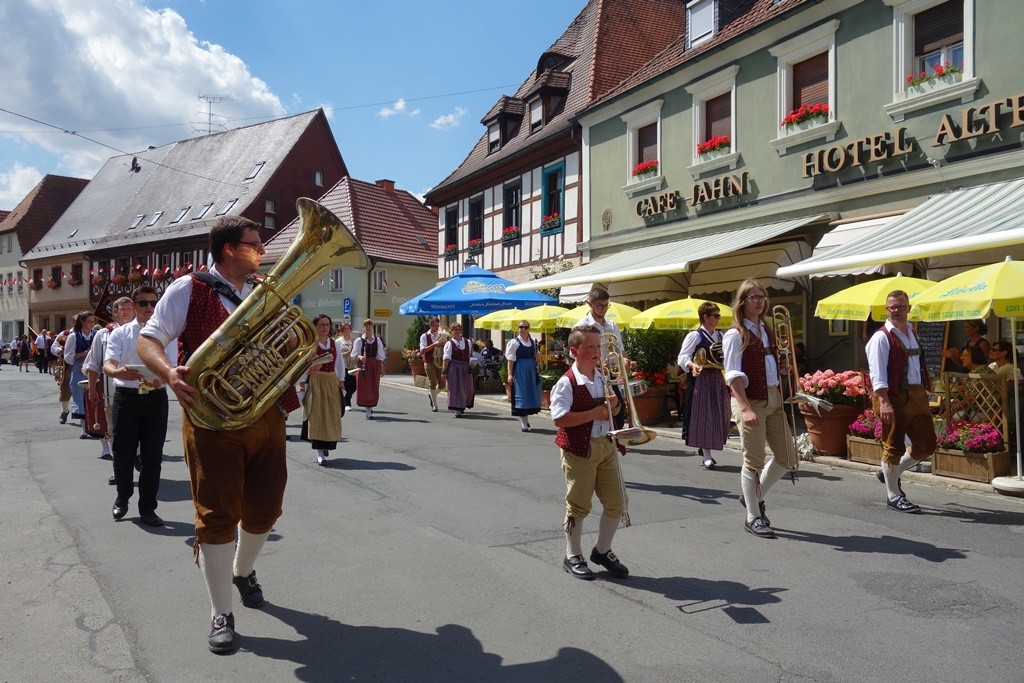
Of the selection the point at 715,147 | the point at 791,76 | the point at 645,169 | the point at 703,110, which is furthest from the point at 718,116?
the point at 645,169

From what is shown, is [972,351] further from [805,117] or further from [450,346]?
[450,346]

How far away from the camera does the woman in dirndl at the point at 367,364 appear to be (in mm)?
13848

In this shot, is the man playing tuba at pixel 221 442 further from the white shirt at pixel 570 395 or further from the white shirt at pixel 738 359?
the white shirt at pixel 738 359

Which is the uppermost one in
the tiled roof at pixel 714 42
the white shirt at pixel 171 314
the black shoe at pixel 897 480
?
the tiled roof at pixel 714 42

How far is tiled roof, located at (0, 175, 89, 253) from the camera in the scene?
2111 inches

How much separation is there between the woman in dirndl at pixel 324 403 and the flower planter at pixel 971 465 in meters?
6.38

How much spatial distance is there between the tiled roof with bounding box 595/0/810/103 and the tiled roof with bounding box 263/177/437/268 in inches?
616

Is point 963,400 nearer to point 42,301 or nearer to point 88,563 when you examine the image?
point 88,563

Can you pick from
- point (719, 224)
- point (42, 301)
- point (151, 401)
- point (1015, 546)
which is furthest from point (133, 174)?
point (1015, 546)

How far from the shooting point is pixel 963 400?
26.8 ft

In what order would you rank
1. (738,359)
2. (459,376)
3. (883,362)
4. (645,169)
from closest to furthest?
1. (738,359)
2. (883,362)
3. (459,376)
4. (645,169)

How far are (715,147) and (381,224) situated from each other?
70.0ft

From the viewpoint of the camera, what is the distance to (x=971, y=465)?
7.69 meters

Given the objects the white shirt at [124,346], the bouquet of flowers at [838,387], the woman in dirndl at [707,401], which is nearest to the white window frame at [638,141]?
the bouquet of flowers at [838,387]
